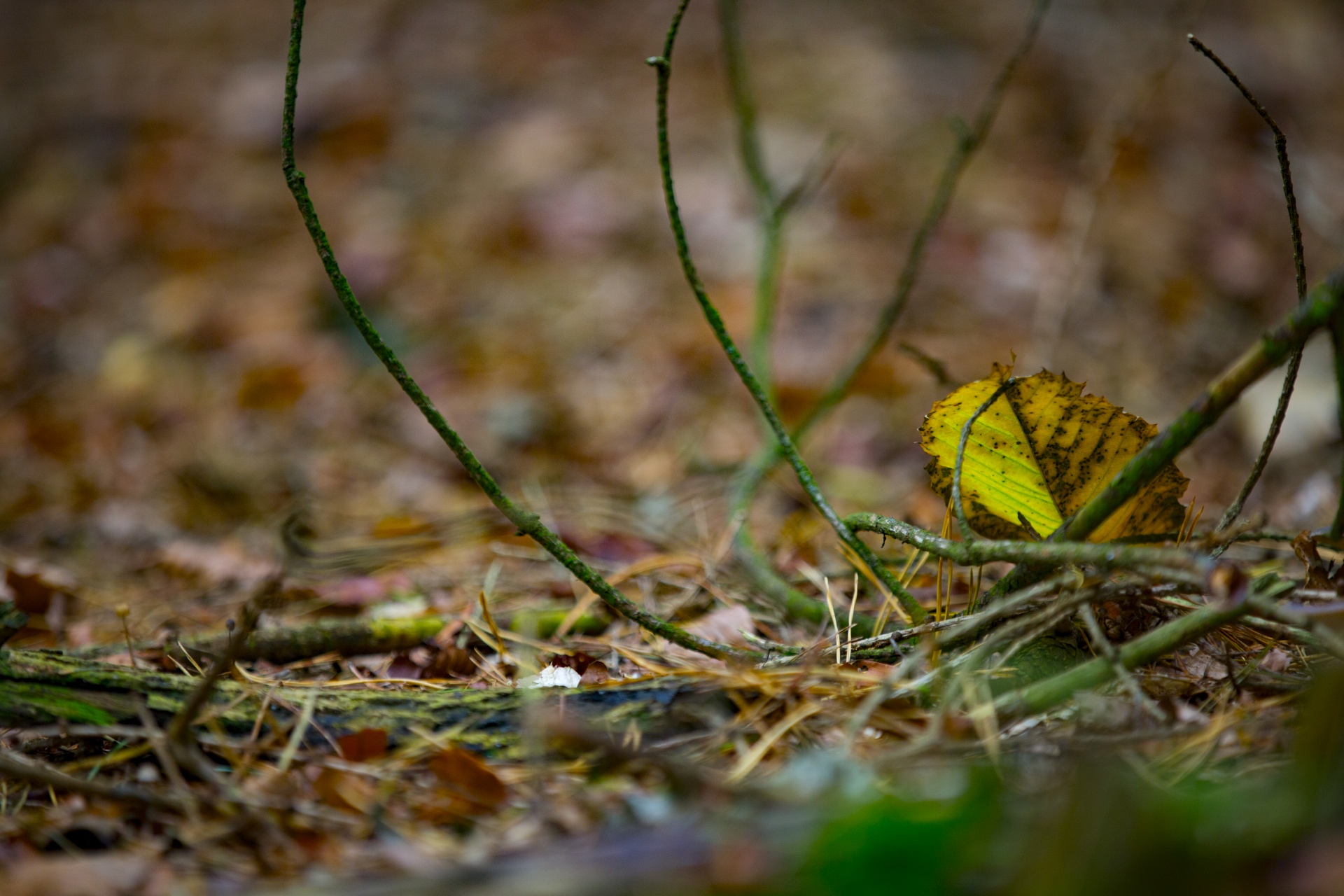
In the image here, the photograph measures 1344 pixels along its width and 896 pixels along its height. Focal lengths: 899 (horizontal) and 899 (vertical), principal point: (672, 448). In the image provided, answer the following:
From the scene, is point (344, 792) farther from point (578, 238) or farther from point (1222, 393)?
point (578, 238)

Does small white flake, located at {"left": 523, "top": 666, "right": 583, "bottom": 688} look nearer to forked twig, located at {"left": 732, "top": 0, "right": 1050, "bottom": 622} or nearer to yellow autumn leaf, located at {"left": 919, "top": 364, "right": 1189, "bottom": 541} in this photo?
forked twig, located at {"left": 732, "top": 0, "right": 1050, "bottom": 622}

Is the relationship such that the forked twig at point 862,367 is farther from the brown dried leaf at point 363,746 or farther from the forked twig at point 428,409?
the brown dried leaf at point 363,746

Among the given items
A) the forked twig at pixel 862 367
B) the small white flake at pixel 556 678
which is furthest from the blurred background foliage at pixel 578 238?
the small white flake at pixel 556 678

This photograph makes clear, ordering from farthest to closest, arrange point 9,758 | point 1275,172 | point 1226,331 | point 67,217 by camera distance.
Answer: point 67,217
point 1275,172
point 1226,331
point 9,758

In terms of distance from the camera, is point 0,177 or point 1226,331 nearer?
point 1226,331

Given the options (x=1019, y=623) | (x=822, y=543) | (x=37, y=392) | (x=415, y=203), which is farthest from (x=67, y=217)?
(x=1019, y=623)

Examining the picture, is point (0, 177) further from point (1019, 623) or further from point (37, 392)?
point (1019, 623)

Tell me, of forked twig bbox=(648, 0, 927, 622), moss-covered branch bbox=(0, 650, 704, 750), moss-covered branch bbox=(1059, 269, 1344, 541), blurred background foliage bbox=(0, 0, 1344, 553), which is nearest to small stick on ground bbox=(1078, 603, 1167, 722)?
moss-covered branch bbox=(1059, 269, 1344, 541)
